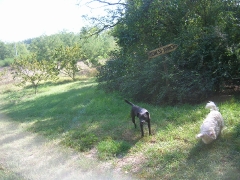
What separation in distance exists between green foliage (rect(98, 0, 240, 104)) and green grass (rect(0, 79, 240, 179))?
1.80 ft

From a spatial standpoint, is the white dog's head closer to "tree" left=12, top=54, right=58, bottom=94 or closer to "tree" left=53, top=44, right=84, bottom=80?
"tree" left=12, top=54, right=58, bottom=94

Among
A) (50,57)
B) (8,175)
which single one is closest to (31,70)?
(50,57)

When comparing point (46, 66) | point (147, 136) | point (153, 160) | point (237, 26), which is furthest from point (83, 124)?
point (46, 66)

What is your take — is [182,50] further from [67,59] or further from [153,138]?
[67,59]

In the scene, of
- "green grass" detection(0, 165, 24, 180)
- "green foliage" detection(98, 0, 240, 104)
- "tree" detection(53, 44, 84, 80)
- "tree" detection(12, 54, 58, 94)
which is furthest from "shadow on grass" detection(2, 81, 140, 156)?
"tree" detection(53, 44, 84, 80)

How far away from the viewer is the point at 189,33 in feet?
25.7

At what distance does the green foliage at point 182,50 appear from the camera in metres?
7.23

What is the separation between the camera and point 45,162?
5.16m

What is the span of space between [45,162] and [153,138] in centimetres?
219

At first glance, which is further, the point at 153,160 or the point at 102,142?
the point at 102,142

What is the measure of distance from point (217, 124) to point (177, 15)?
5.41 meters

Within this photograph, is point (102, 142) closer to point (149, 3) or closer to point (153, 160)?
point (153, 160)

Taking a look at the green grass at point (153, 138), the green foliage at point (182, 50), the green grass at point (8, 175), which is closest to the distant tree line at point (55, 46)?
the green foliage at point (182, 50)

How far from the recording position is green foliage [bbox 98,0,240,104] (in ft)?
23.7
